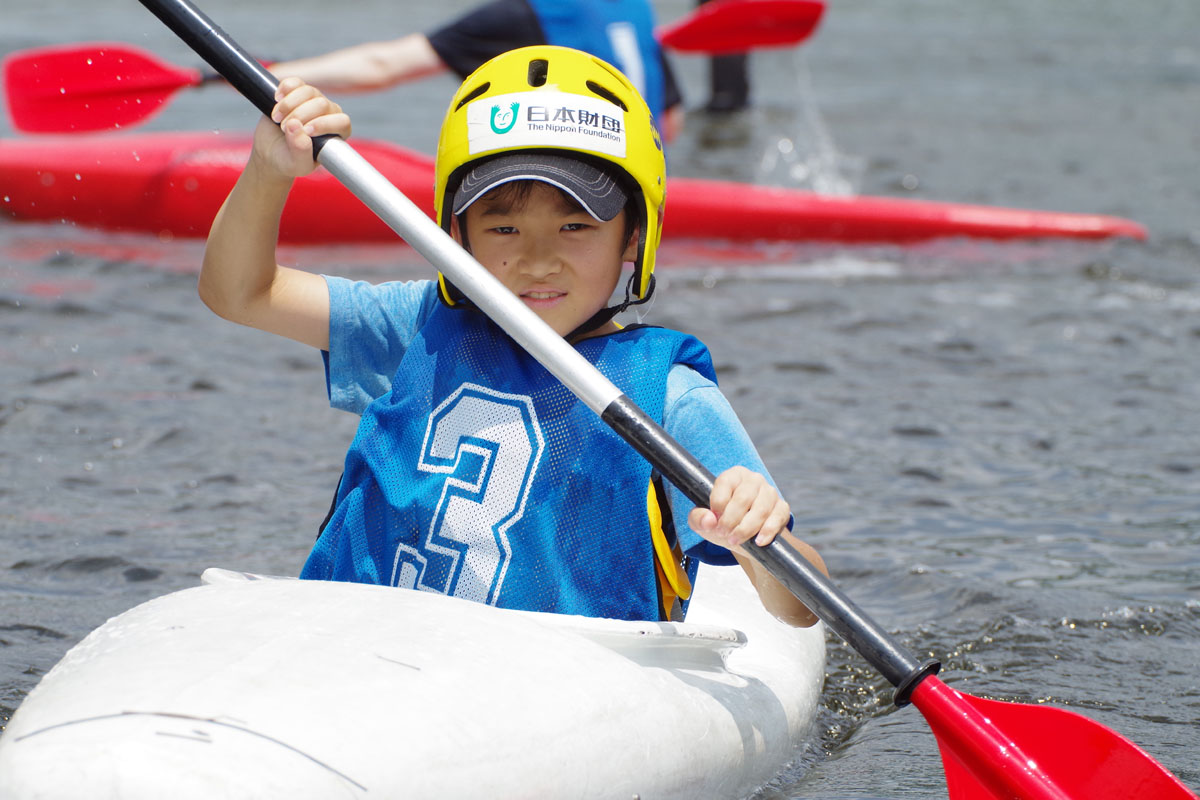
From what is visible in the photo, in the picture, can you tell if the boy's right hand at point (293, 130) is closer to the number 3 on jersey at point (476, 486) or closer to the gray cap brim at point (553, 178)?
the gray cap brim at point (553, 178)

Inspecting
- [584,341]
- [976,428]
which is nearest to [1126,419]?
[976,428]

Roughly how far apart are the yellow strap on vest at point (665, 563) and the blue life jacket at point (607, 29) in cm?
423

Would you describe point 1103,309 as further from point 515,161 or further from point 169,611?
point 169,611

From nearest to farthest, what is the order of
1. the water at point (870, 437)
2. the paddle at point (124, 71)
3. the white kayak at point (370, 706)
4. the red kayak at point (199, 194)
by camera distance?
the white kayak at point (370, 706) → the water at point (870, 437) → the paddle at point (124, 71) → the red kayak at point (199, 194)

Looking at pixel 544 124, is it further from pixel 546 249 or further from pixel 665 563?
pixel 665 563

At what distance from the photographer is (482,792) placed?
6.27 ft

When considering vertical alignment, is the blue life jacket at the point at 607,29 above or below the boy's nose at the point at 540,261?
above

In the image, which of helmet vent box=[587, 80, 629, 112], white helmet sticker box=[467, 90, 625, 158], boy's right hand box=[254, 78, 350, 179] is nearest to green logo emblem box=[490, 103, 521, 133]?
white helmet sticker box=[467, 90, 625, 158]

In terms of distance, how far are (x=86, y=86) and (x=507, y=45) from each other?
2.58m

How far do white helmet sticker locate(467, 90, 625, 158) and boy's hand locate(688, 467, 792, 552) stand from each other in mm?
594

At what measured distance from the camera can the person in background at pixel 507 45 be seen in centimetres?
652

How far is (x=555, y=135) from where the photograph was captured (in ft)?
7.86

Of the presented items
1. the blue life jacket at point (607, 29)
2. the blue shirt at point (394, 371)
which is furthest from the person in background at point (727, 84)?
the blue shirt at point (394, 371)

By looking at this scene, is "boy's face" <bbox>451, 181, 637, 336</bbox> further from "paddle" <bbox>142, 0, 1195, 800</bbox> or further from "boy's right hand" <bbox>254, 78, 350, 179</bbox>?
"boy's right hand" <bbox>254, 78, 350, 179</bbox>
